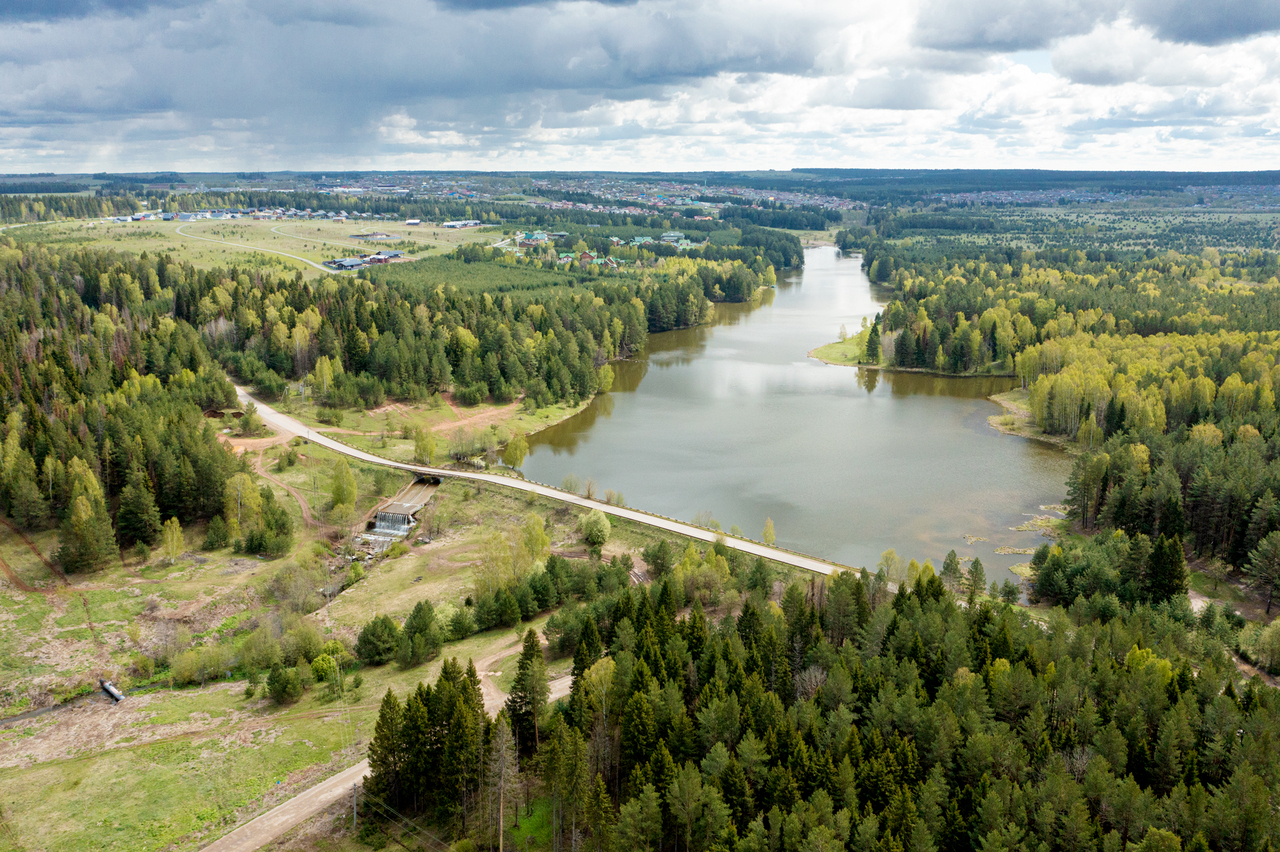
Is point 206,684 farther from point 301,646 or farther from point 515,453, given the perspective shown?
point 515,453

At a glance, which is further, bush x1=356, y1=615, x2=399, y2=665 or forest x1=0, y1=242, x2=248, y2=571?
forest x1=0, y1=242, x2=248, y2=571

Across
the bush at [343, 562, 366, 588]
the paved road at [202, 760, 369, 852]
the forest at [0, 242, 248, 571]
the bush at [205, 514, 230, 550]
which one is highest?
the forest at [0, 242, 248, 571]

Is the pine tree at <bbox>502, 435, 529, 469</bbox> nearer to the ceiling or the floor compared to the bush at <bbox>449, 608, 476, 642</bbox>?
nearer to the ceiling

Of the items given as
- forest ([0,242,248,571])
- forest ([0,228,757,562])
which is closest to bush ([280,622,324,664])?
forest ([0,228,757,562])

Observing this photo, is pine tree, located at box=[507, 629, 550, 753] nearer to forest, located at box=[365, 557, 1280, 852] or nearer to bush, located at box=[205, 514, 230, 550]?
forest, located at box=[365, 557, 1280, 852]

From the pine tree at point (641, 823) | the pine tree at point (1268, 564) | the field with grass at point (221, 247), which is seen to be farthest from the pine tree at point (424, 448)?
the field with grass at point (221, 247)

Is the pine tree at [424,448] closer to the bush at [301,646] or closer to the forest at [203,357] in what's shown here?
the forest at [203,357]
